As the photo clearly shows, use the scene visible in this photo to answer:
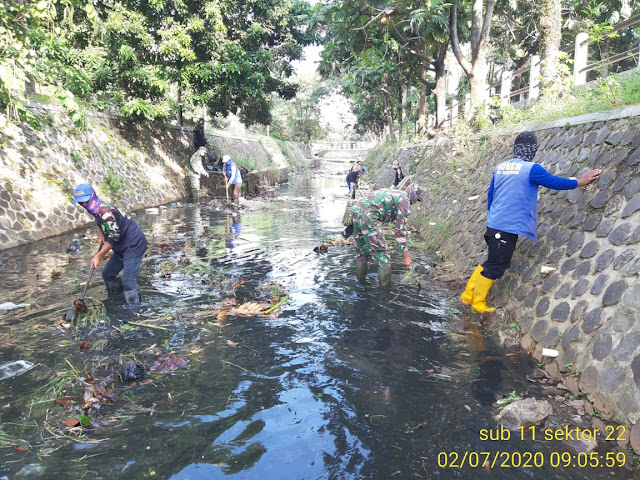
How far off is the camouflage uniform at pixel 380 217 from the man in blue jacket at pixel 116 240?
3311 millimetres

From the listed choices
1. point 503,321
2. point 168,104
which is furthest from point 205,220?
point 503,321

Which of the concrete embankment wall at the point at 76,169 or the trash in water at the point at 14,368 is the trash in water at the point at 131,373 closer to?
the trash in water at the point at 14,368

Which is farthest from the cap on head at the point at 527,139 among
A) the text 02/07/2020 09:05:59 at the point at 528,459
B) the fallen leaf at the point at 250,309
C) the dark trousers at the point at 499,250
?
the fallen leaf at the point at 250,309

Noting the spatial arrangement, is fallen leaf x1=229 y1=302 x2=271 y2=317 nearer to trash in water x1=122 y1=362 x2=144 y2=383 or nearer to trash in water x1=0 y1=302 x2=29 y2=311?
trash in water x1=122 y1=362 x2=144 y2=383

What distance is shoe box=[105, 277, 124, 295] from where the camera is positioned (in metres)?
6.58

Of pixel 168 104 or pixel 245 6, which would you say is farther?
pixel 245 6

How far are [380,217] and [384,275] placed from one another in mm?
1002

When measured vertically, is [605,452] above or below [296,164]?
below

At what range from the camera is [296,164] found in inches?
1738

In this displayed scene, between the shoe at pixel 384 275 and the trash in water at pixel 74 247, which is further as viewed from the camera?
the trash in water at pixel 74 247

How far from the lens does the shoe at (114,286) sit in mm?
6580

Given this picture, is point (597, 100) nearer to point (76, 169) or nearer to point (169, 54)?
point (76, 169)

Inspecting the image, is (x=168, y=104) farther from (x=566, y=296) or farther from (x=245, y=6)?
(x=566, y=296)

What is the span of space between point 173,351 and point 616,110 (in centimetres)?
617
